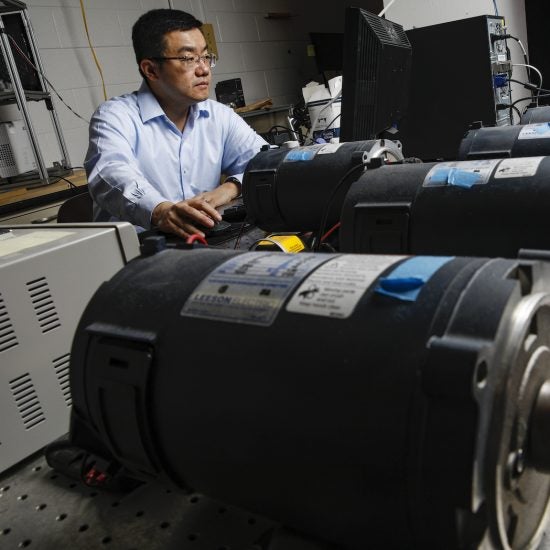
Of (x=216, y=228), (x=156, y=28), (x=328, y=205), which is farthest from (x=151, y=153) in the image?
(x=328, y=205)

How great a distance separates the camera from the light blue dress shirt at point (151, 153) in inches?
65.3

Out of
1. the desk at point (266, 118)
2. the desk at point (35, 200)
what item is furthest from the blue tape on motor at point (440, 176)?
the desk at point (266, 118)

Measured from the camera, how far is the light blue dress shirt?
166 cm

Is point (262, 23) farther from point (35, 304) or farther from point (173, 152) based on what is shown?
point (35, 304)

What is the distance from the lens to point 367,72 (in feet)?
4.06

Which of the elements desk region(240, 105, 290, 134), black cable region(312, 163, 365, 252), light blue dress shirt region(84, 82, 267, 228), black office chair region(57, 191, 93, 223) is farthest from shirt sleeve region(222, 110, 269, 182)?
desk region(240, 105, 290, 134)

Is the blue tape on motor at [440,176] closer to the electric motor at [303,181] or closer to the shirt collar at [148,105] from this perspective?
the electric motor at [303,181]

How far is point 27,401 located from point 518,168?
726mm

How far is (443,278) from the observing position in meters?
0.38

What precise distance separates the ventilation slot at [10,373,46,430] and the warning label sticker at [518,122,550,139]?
89cm

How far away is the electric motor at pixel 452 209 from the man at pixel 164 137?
0.78 metres

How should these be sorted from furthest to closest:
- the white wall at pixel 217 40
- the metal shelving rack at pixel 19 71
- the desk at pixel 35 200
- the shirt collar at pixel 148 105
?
the white wall at pixel 217 40 < the metal shelving rack at pixel 19 71 < the desk at pixel 35 200 < the shirt collar at pixel 148 105

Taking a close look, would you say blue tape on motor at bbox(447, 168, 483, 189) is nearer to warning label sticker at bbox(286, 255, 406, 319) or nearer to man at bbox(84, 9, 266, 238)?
warning label sticker at bbox(286, 255, 406, 319)

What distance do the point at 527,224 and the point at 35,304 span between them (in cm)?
65
